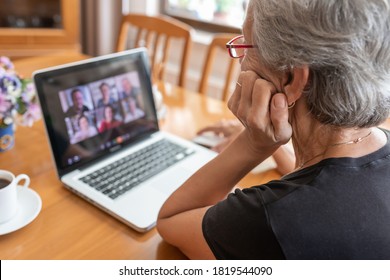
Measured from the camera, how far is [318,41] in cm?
63

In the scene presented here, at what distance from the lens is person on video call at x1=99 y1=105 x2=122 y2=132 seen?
3.84ft

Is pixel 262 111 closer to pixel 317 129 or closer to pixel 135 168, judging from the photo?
pixel 317 129

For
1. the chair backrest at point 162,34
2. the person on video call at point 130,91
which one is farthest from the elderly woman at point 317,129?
the chair backrest at point 162,34

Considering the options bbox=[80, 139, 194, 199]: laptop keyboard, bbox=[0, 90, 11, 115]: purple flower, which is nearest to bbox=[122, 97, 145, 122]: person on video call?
bbox=[80, 139, 194, 199]: laptop keyboard

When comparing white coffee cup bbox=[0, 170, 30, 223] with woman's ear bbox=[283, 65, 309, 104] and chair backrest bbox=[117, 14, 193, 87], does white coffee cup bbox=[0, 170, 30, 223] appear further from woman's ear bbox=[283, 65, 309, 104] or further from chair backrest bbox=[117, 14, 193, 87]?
chair backrest bbox=[117, 14, 193, 87]

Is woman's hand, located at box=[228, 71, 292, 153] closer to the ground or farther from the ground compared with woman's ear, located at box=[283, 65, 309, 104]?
closer to the ground

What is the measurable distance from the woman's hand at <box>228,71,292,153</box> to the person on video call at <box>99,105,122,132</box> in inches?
18.2

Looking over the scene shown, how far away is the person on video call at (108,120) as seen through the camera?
1.17m

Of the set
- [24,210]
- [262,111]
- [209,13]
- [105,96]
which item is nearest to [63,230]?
[24,210]

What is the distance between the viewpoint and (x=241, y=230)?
27.6 inches

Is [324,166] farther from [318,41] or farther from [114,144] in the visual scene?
[114,144]

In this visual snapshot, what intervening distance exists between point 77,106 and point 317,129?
0.64m
